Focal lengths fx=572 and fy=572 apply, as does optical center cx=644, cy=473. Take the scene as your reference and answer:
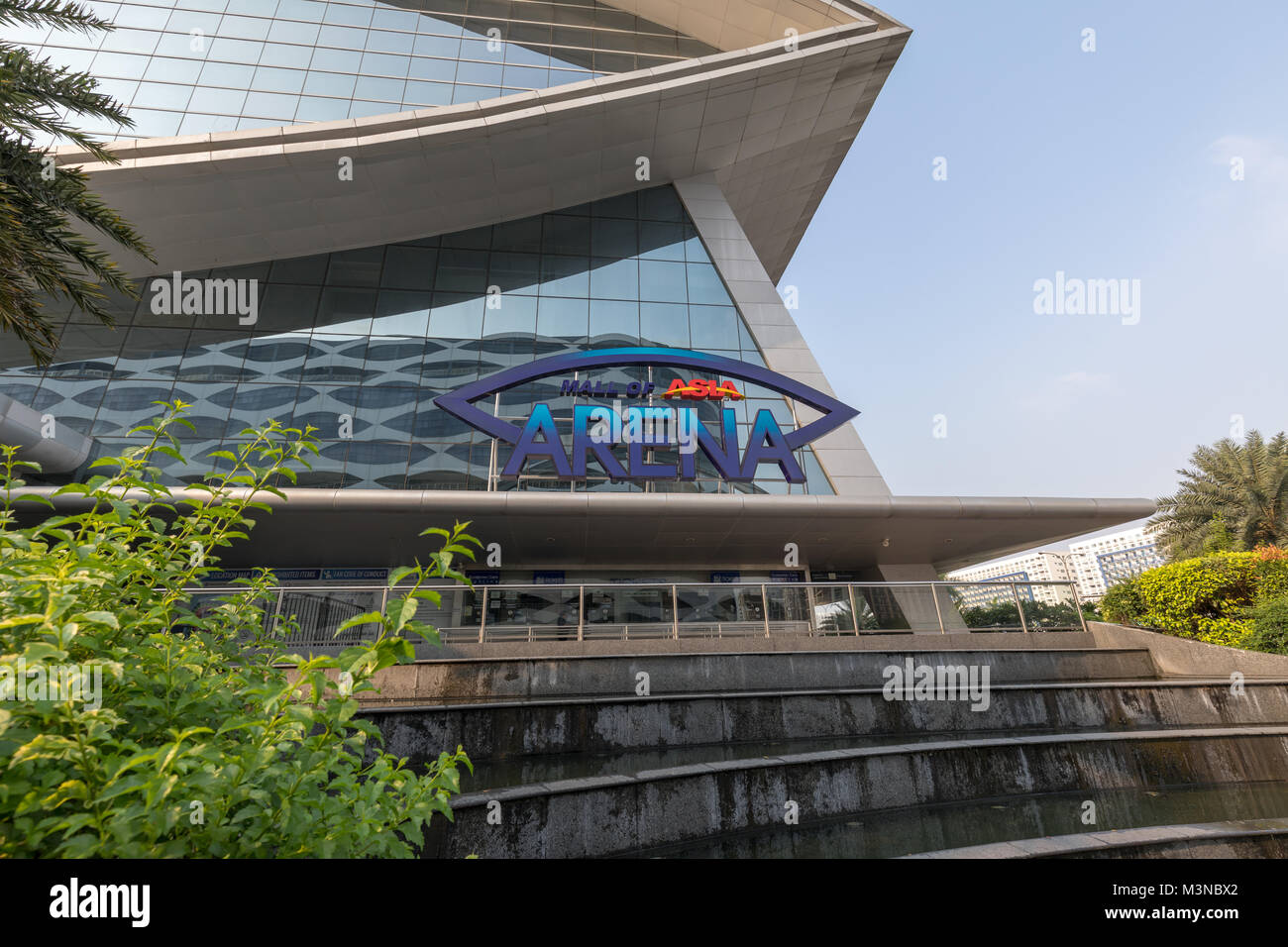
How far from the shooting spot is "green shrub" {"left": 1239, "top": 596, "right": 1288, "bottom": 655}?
10.3 meters

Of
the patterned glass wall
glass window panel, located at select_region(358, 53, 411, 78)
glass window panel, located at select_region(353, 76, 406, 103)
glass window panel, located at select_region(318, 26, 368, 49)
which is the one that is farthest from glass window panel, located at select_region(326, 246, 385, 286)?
glass window panel, located at select_region(318, 26, 368, 49)

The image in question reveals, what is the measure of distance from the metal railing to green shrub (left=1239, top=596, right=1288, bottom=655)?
258cm

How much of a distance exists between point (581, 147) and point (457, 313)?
22.9 feet

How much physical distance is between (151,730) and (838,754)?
5824 millimetres

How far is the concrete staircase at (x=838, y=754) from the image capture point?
494 cm

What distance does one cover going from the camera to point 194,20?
20.5 m

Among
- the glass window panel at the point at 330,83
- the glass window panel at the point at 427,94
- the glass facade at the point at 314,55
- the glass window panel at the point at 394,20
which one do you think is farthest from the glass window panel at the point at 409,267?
the glass window panel at the point at 394,20

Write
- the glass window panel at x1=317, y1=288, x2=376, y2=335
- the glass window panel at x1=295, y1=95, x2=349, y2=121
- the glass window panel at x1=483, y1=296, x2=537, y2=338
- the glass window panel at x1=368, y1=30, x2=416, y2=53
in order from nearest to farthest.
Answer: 1. the glass window panel at x1=317, y1=288, x2=376, y2=335
2. the glass window panel at x1=483, y1=296, x2=537, y2=338
3. the glass window panel at x1=295, y1=95, x2=349, y2=121
4. the glass window panel at x1=368, y1=30, x2=416, y2=53

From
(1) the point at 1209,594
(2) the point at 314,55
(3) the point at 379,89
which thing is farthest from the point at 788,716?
(2) the point at 314,55

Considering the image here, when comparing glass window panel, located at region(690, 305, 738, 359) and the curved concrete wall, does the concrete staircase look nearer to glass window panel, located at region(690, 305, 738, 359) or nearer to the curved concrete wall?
the curved concrete wall

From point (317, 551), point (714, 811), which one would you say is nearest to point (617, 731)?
point (714, 811)

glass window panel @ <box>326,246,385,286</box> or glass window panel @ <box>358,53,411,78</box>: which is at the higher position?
glass window panel @ <box>358,53,411,78</box>

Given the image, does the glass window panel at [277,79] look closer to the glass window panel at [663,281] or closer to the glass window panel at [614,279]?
the glass window panel at [614,279]

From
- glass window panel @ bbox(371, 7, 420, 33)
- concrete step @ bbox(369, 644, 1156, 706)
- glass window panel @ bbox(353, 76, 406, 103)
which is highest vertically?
glass window panel @ bbox(371, 7, 420, 33)
